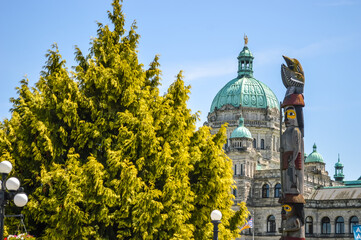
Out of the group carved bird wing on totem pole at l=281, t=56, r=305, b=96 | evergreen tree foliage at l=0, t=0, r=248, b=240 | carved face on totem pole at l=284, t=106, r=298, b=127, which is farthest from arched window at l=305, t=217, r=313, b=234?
carved face on totem pole at l=284, t=106, r=298, b=127

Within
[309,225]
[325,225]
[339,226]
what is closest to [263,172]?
[309,225]

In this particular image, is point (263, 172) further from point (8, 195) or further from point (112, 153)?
point (8, 195)

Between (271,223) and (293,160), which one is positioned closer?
(293,160)

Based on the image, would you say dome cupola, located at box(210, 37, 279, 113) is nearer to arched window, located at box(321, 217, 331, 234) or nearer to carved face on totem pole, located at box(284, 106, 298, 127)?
arched window, located at box(321, 217, 331, 234)

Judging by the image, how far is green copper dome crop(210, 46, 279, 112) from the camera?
89438 millimetres

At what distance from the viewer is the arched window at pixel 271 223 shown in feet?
239

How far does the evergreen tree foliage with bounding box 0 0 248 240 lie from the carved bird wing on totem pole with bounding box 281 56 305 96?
5242 mm

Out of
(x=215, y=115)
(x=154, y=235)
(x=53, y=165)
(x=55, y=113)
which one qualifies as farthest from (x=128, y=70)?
(x=215, y=115)

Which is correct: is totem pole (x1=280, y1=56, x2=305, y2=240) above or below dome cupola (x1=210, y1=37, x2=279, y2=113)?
below

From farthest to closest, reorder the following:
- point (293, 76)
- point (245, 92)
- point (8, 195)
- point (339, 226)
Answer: point (245, 92), point (339, 226), point (293, 76), point (8, 195)

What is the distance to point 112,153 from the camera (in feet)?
74.9

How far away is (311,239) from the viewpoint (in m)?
68.9

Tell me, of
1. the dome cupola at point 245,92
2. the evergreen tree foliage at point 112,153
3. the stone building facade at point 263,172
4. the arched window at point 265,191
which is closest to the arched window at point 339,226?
the stone building facade at point 263,172

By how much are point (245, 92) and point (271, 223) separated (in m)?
24.3
